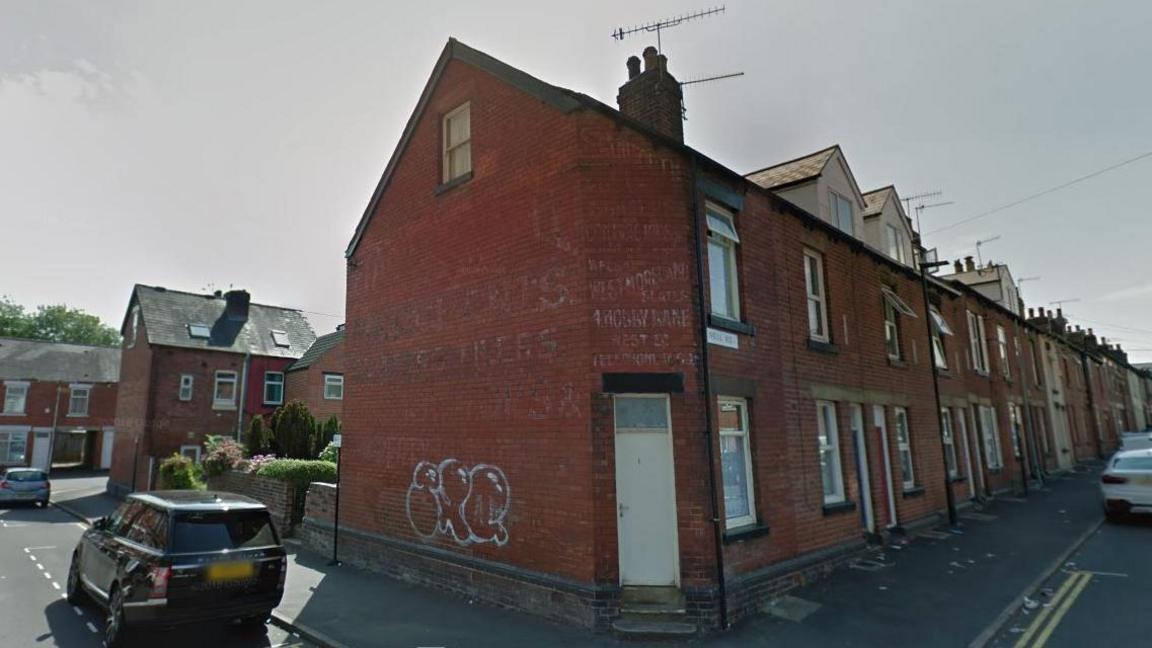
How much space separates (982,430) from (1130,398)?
154 feet

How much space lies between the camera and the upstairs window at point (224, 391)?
29970 millimetres

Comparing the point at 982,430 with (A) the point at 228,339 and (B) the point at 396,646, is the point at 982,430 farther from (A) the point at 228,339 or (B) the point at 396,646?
(A) the point at 228,339

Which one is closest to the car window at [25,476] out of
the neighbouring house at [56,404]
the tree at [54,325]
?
the neighbouring house at [56,404]

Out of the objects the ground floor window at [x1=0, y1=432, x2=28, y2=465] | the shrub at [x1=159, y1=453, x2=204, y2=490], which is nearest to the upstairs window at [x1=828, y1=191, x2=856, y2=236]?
the shrub at [x1=159, y1=453, x2=204, y2=490]

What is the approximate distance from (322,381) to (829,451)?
25954 millimetres

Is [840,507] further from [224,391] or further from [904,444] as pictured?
[224,391]

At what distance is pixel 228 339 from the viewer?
31.8 metres

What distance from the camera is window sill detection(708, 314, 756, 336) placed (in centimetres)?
871

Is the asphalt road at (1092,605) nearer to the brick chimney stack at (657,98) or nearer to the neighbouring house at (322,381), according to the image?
the brick chimney stack at (657,98)

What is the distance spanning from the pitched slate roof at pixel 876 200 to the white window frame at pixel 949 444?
571 cm

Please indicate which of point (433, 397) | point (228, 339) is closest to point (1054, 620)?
point (433, 397)

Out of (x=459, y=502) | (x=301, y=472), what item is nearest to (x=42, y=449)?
(x=301, y=472)

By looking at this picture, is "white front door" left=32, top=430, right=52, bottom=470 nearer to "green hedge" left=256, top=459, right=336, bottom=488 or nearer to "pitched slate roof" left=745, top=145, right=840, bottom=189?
"green hedge" left=256, top=459, right=336, bottom=488

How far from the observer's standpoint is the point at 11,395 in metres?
36.5
